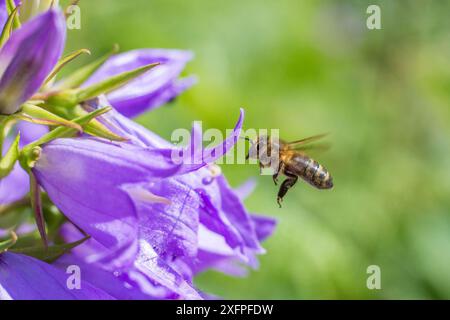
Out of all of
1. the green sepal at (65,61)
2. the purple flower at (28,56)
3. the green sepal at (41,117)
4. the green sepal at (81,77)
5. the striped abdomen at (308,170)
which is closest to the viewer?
the purple flower at (28,56)

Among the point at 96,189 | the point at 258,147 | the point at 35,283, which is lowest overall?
the point at 35,283

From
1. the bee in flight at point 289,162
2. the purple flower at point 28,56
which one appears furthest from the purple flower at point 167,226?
the bee in flight at point 289,162

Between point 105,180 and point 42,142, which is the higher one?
point 42,142

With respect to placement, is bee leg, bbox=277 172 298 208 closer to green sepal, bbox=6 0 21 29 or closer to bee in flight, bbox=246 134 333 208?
bee in flight, bbox=246 134 333 208

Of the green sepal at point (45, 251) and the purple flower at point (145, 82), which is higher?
the purple flower at point (145, 82)

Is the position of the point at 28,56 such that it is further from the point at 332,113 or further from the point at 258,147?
the point at 332,113

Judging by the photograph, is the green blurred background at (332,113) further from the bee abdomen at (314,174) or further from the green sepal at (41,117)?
the green sepal at (41,117)

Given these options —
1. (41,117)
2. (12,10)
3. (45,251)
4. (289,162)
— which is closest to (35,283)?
(45,251)
